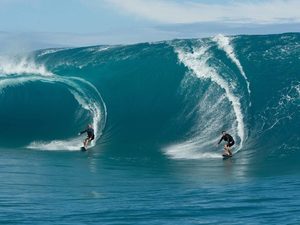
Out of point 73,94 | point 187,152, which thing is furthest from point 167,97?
point 187,152

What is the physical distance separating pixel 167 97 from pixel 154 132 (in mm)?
2718

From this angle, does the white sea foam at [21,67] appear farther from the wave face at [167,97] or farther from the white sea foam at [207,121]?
the white sea foam at [207,121]

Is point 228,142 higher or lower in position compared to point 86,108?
lower

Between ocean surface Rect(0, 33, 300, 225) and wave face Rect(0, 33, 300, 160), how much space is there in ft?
0.17

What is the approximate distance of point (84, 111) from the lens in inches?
1042

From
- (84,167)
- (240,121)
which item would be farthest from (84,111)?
(84,167)

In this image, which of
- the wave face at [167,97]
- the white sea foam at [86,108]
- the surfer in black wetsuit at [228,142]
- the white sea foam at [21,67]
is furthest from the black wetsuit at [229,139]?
the white sea foam at [21,67]

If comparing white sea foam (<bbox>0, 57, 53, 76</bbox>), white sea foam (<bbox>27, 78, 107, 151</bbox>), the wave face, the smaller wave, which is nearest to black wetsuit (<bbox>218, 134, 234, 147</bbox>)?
the smaller wave

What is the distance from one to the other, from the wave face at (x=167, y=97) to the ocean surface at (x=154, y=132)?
52 millimetres

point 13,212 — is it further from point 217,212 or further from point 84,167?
point 84,167

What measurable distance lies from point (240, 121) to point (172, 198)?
951cm

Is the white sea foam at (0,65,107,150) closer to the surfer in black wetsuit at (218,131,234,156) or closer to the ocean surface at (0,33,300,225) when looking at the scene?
the ocean surface at (0,33,300,225)

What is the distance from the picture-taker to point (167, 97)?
26.0 metres

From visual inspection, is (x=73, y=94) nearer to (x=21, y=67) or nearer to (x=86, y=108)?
(x=86, y=108)
